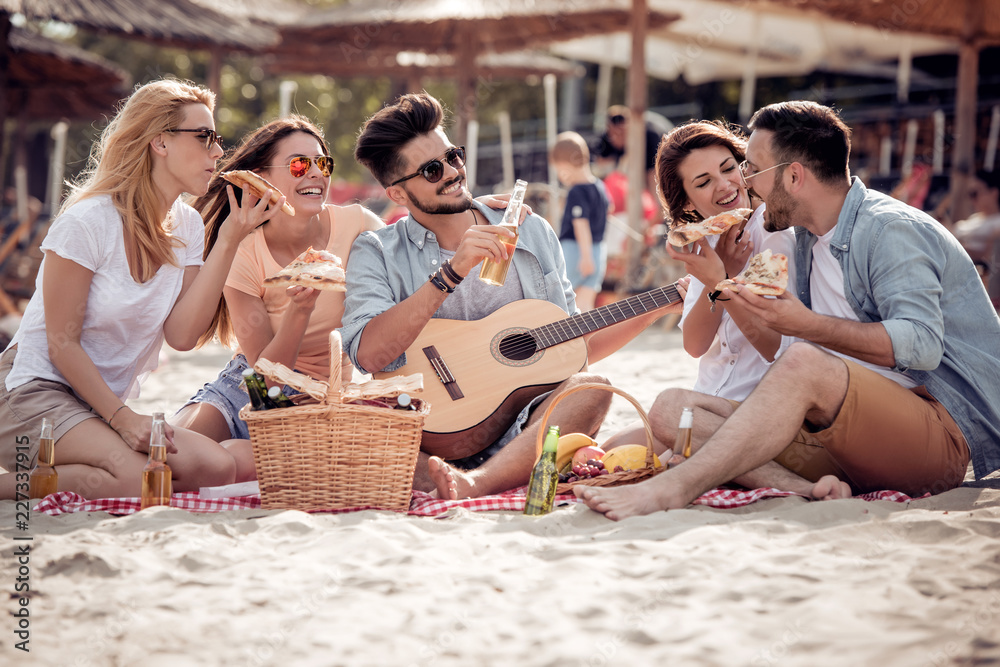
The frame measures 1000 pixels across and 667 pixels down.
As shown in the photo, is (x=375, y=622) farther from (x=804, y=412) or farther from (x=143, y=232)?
(x=143, y=232)

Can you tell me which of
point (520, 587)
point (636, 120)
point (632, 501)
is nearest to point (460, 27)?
point (636, 120)

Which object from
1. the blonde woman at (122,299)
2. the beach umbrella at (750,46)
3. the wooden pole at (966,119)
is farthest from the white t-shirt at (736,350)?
the beach umbrella at (750,46)

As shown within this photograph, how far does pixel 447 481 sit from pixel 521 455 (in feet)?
1.19

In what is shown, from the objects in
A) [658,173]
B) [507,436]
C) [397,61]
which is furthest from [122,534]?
[397,61]

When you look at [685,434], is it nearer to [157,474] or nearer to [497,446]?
[497,446]

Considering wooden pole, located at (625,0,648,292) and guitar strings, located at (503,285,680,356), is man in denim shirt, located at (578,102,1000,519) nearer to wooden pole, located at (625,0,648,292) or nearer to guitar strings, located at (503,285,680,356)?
guitar strings, located at (503,285,680,356)

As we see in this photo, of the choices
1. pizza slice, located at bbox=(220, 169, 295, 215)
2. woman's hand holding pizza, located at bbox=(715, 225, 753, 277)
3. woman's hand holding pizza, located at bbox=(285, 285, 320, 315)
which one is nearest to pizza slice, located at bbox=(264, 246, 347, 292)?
woman's hand holding pizza, located at bbox=(285, 285, 320, 315)

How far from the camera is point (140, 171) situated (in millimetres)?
3873

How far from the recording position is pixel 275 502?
3312mm

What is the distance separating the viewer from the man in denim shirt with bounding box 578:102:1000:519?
3119mm

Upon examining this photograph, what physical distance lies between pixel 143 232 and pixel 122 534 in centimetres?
143

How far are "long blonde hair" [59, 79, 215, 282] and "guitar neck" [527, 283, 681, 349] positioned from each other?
1.69 meters

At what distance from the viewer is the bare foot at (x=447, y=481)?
3.48 metres

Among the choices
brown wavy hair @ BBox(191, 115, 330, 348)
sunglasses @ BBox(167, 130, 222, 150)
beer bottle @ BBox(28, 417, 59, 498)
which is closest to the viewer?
beer bottle @ BBox(28, 417, 59, 498)
